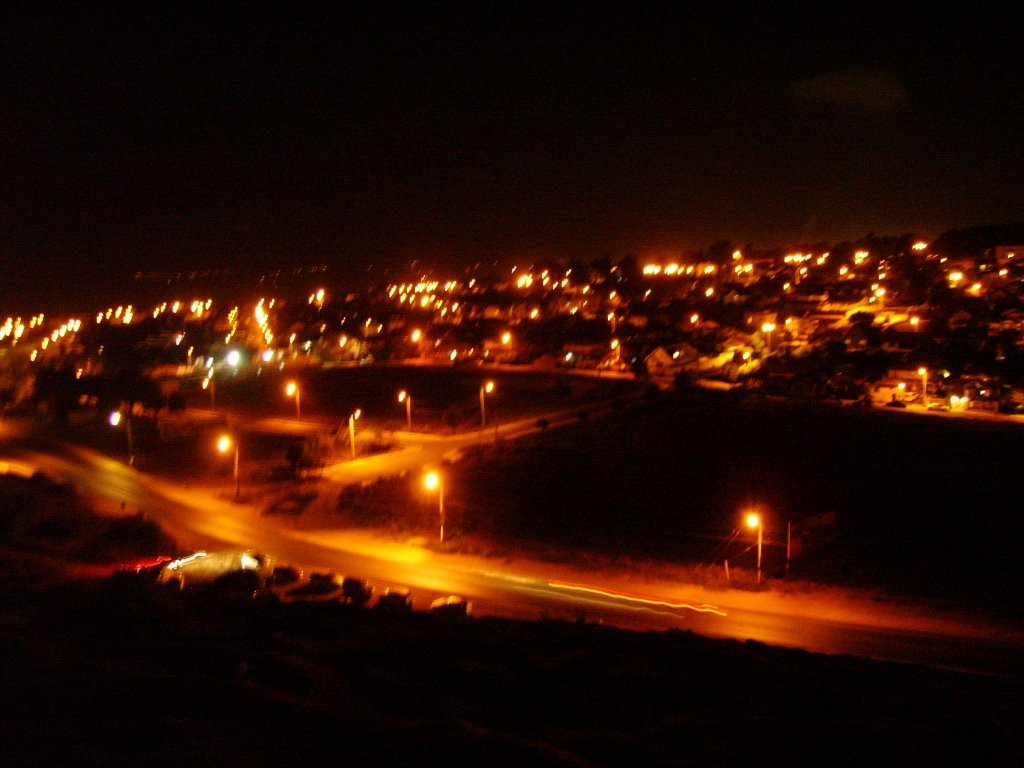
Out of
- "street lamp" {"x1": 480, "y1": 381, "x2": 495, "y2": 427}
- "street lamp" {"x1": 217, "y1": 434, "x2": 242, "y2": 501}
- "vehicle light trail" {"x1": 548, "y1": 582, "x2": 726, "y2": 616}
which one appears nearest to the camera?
"vehicle light trail" {"x1": 548, "y1": 582, "x2": 726, "y2": 616}

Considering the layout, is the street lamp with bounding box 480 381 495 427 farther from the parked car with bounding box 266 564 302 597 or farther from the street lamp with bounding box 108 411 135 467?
the parked car with bounding box 266 564 302 597

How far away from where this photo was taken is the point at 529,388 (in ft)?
87.9

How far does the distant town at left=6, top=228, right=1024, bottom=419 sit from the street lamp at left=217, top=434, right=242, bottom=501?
6.06 m

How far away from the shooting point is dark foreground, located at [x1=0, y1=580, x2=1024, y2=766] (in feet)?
11.3

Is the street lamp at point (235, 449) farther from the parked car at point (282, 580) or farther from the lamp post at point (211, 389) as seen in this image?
the parked car at point (282, 580)

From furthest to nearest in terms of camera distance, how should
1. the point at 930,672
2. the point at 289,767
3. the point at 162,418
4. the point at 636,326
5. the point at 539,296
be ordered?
the point at 539,296 < the point at 636,326 < the point at 162,418 < the point at 930,672 < the point at 289,767

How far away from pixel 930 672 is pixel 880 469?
419 inches

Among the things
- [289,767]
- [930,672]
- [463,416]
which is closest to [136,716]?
[289,767]

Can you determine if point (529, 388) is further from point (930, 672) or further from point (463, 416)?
point (930, 672)

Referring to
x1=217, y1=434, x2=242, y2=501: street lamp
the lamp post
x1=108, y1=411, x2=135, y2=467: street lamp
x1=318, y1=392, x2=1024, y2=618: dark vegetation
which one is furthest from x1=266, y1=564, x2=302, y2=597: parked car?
the lamp post

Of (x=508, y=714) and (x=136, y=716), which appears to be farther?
(x=508, y=714)

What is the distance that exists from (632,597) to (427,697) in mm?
6591

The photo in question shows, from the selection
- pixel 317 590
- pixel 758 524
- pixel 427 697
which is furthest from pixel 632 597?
pixel 427 697

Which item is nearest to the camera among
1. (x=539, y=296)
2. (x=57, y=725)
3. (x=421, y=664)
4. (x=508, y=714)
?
(x=57, y=725)
